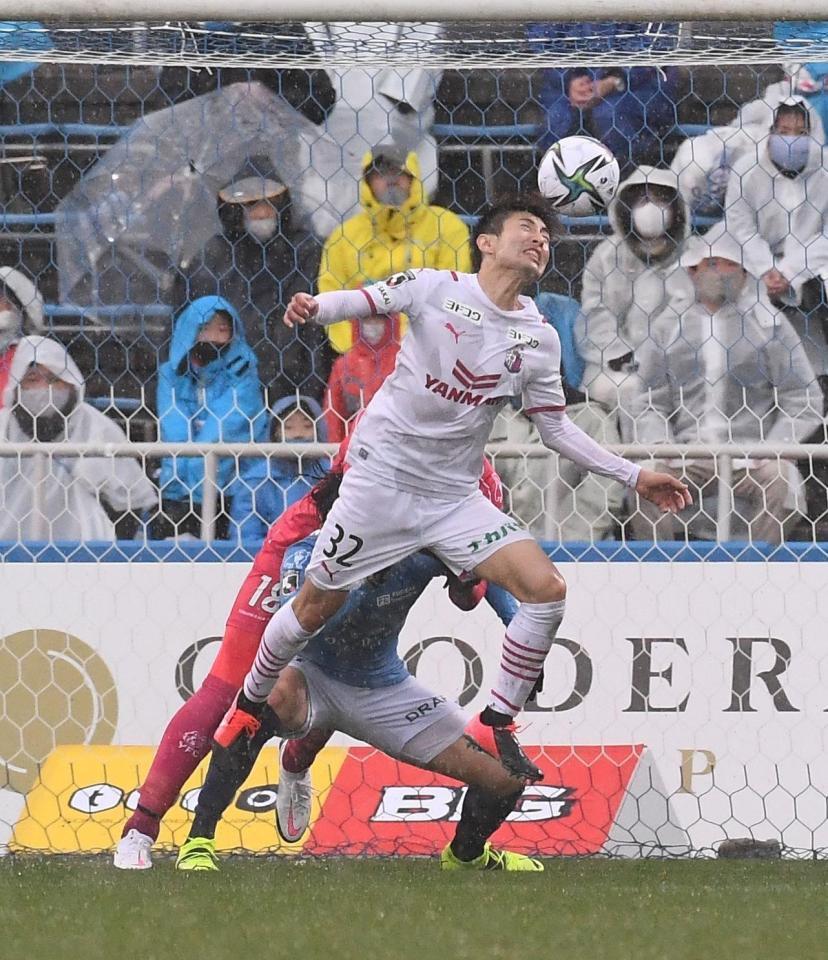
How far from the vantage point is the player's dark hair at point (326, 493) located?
528 centimetres

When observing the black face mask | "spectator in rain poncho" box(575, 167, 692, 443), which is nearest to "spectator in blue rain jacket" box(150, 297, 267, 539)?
the black face mask

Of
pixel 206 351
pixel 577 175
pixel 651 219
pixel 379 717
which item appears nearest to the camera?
pixel 379 717

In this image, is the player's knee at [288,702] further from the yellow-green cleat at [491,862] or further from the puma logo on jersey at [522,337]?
the puma logo on jersey at [522,337]

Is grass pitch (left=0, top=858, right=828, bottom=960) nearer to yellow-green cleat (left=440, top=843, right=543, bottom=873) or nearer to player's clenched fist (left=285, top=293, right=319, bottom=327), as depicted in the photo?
yellow-green cleat (left=440, top=843, right=543, bottom=873)

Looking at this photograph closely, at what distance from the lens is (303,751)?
17.0 feet

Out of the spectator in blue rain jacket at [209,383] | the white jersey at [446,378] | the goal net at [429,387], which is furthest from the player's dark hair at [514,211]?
the spectator in blue rain jacket at [209,383]

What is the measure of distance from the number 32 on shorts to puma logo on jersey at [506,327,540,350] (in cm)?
74

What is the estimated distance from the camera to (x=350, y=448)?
512cm

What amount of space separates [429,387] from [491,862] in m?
1.43

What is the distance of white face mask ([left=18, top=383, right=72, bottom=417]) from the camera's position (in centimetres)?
652

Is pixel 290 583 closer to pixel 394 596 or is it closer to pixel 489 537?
pixel 394 596

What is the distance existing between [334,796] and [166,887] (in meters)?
1.30

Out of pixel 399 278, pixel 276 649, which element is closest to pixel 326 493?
pixel 276 649

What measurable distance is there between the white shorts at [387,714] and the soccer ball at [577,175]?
1.71 m
